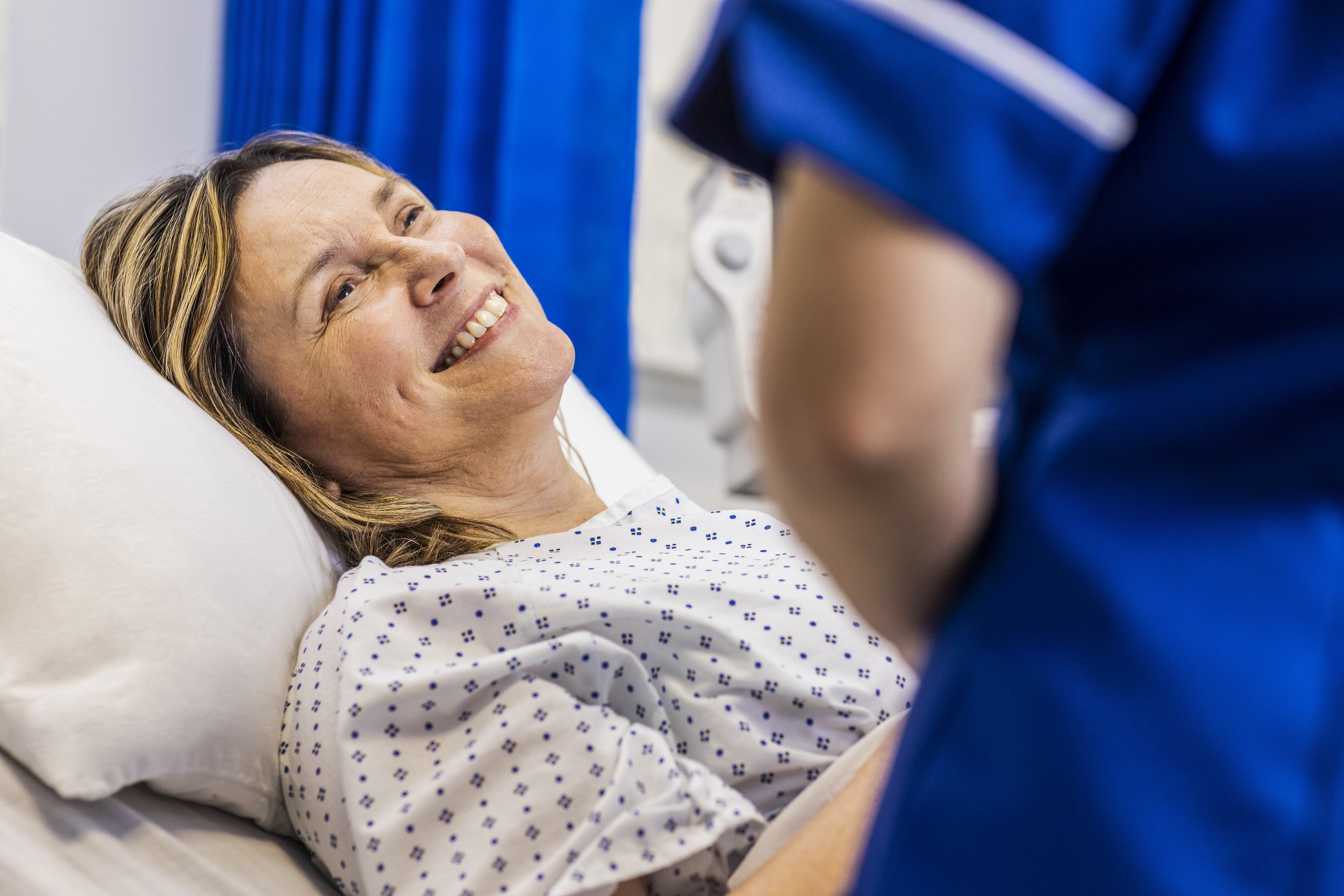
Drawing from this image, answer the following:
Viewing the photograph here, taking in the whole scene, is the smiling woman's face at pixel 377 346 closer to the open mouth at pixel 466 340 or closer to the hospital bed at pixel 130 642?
the open mouth at pixel 466 340

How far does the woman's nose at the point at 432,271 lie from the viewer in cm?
118

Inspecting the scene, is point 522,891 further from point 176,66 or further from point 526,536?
point 176,66

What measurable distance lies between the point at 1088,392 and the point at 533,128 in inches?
65.4

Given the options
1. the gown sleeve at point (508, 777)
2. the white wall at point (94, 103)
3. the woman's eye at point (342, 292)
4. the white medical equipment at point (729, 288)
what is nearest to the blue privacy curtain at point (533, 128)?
the white medical equipment at point (729, 288)

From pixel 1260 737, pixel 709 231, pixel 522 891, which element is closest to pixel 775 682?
pixel 522 891

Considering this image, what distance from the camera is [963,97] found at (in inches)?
11.7

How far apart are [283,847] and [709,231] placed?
151cm

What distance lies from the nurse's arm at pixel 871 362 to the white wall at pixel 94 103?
6.45 ft

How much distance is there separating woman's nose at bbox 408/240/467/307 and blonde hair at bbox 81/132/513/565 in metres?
0.20

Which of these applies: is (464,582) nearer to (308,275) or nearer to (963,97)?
(308,275)

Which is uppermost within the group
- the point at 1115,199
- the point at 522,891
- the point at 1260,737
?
the point at 1115,199

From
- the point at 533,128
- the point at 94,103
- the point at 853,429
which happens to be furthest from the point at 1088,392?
the point at 94,103

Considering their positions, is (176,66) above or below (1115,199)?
below

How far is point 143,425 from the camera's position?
3.05 ft
